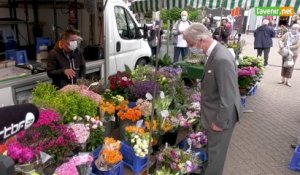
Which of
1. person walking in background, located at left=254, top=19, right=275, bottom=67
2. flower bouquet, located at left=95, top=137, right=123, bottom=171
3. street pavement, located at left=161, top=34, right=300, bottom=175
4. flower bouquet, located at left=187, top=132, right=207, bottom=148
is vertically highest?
person walking in background, located at left=254, top=19, right=275, bottom=67

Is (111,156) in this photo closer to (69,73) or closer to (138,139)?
(138,139)

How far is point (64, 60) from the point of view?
3646 mm

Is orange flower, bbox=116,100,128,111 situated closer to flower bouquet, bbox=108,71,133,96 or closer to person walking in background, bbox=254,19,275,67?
flower bouquet, bbox=108,71,133,96

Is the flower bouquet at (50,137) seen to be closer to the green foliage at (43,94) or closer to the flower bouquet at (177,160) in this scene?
the green foliage at (43,94)

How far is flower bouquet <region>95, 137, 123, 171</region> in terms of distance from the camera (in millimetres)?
2117

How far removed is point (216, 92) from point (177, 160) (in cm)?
76

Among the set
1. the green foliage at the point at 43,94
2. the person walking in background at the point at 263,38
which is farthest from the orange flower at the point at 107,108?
the person walking in background at the point at 263,38

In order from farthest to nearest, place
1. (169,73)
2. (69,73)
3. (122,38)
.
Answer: (122,38)
(169,73)
(69,73)

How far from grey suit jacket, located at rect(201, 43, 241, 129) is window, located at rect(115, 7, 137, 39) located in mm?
3667

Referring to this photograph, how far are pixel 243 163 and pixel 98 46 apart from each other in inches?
132

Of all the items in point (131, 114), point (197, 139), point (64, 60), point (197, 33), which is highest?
point (197, 33)

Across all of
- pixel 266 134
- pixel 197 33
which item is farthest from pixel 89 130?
pixel 266 134

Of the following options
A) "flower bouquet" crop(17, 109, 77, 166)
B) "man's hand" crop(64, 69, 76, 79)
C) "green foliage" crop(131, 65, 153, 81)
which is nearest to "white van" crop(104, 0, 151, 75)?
"green foliage" crop(131, 65, 153, 81)

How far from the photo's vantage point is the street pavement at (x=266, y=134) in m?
3.78
